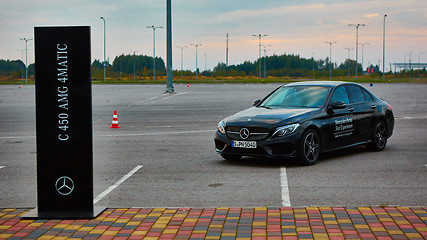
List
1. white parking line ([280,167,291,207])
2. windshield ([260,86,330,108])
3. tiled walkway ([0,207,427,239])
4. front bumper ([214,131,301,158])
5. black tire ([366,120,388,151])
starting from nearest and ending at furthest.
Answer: tiled walkway ([0,207,427,239]) → white parking line ([280,167,291,207]) → front bumper ([214,131,301,158]) → windshield ([260,86,330,108]) → black tire ([366,120,388,151])

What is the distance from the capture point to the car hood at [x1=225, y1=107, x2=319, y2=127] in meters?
10.7

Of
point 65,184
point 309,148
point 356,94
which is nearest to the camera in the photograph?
point 65,184

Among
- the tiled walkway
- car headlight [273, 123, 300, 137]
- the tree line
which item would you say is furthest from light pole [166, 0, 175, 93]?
the tree line

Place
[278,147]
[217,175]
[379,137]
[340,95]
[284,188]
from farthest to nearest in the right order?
[379,137] < [340,95] < [278,147] < [217,175] < [284,188]

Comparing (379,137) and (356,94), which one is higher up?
(356,94)

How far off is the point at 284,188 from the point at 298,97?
3.69 meters

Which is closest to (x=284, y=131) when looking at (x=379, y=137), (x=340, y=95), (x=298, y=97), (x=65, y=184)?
(x=298, y=97)

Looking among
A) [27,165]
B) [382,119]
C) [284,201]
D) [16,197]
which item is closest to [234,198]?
[284,201]

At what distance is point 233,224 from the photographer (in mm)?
6410

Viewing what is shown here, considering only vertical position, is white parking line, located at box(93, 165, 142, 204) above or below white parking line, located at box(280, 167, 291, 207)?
below

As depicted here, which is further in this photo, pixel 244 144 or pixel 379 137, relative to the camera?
pixel 379 137

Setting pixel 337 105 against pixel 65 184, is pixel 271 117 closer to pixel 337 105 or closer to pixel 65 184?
pixel 337 105

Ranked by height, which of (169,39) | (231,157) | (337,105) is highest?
(169,39)

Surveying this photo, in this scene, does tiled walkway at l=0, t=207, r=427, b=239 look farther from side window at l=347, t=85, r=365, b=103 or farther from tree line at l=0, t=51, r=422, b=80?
tree line at l=0, t=51, r=422, b=80
